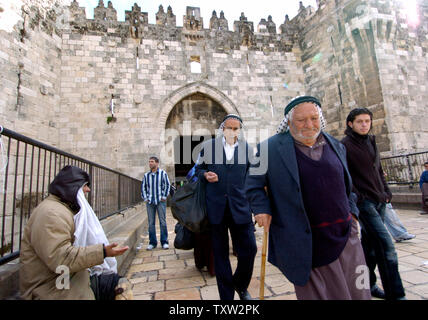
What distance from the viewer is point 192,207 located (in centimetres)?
257

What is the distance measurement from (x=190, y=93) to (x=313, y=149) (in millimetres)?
10314

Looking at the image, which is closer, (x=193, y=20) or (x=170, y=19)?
(x=170, y=19)

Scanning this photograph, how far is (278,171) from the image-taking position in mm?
1629

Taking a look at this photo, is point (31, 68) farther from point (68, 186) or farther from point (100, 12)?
point (68, 186)

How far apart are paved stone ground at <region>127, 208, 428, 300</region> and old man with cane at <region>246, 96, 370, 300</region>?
99cm

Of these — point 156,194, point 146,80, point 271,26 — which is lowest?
point 156,194

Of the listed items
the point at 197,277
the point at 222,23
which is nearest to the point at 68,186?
the point at 197,277

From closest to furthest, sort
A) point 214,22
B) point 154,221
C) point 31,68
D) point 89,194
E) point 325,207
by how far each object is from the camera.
A: 1. point 325,207
2. point 89,194
3. point 154,221
4. point 31,68
5. point 214,22

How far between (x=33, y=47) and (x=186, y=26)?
20.9 ft

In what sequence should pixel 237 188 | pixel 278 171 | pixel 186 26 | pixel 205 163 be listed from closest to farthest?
pixel 278 171
pixel 237 188
pixel 205 163
pixel 186 26

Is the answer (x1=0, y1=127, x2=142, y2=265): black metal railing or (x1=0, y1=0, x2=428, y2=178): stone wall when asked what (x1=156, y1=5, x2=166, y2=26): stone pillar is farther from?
(x1=0, y1=127, x2=142, y2=265): black metal railing

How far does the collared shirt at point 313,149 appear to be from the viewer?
166 centimetres

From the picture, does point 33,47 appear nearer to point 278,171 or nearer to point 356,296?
point 278,171

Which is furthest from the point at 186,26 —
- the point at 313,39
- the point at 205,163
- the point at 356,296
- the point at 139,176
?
the point at 356,296
